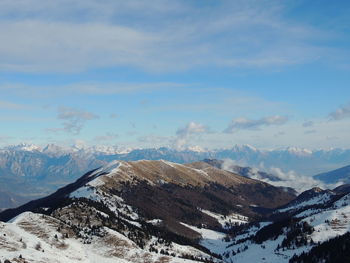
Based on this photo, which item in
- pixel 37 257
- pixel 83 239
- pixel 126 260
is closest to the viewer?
pixel 37 257

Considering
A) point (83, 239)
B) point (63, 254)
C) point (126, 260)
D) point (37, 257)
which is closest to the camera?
point (37, 257)

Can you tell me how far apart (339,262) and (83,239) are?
401ft

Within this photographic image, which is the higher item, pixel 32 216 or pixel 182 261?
pixel 32 216

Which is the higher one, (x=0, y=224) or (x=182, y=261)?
(x=0, y=224)

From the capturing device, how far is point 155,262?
176750 mm

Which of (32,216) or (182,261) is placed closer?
(182,261)

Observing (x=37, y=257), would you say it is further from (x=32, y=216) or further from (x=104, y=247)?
(x=32, y=216)

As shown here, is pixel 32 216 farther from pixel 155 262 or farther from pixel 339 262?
pixel 339 262

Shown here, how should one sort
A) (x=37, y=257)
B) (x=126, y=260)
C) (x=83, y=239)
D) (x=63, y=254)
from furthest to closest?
1. (x=83, y=239)
2. (x=126, y=260)
3. (x=63, y=254)
4. (x=37, y=257)

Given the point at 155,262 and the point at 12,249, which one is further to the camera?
the point at 155,262

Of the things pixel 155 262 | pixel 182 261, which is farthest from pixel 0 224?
pixel 182 261

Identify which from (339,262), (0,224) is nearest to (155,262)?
(0,224)

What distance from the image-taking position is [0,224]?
559ft

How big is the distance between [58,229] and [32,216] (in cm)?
1873
